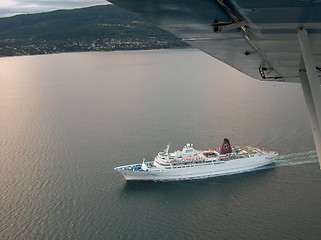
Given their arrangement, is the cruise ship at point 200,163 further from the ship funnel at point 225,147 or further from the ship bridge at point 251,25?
the ship bridge at point 251,25

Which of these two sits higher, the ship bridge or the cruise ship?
the ship bridge

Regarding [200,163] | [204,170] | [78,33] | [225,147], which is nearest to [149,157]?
[200,163]

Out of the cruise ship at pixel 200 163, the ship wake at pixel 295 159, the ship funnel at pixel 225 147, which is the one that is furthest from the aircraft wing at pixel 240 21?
the ship funnel at pixel 225 147

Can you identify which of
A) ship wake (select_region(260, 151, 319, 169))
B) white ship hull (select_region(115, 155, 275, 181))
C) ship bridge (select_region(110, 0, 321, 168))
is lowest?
ship wake (select_region(260, 151, 319, 169))

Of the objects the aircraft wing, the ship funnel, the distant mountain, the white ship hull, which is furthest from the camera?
the distant mountain

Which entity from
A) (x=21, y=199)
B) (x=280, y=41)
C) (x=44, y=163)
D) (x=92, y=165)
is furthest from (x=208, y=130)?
(x=280, y=41)

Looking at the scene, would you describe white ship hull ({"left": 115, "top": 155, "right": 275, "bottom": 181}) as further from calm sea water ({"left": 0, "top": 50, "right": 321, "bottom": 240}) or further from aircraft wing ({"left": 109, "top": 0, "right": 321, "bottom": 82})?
aircraft wing ({"left": 109, "top": 0, "right": 321, "bottom": 82})

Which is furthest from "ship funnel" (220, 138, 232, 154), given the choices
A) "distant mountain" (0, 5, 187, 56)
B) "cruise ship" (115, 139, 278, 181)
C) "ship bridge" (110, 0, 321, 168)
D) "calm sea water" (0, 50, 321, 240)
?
"distant mountain" (0, 5, 187, 56)

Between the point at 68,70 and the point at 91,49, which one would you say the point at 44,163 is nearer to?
the point at 68,70
